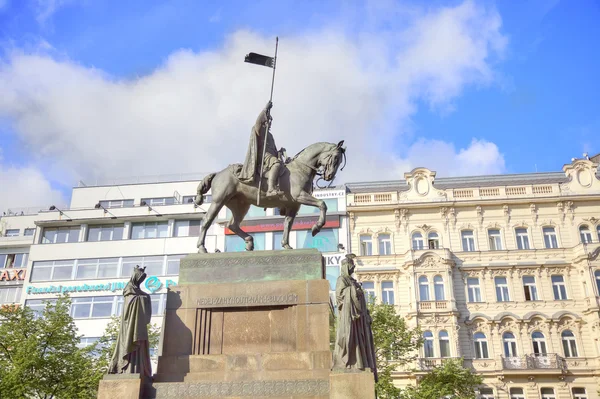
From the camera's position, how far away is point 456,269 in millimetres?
46406

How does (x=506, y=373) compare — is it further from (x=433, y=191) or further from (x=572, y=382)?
(x=433, y=191)

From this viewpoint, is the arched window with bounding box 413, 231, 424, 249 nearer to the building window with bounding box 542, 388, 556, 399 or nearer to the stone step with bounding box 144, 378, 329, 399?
the building window with bounding box 542, 388, 556, 399

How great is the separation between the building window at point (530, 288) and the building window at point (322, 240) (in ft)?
48.9

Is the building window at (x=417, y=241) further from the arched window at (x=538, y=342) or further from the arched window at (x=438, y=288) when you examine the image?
the arched window at (x=538, y=342)

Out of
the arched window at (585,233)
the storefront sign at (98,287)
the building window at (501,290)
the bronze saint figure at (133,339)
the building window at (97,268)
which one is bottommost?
the bronze saint figure at (133,339)

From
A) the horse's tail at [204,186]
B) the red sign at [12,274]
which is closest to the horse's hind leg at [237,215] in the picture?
the horse's tail at [204,186]

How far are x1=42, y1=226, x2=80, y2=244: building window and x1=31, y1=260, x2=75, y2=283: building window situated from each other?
2339mm

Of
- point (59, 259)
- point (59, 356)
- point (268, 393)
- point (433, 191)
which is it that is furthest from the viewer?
point (59, 259)

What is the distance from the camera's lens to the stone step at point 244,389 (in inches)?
445

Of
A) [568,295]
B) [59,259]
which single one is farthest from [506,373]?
[59,259]

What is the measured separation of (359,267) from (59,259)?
26963mm

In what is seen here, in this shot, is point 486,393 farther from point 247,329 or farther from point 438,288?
point 247,329

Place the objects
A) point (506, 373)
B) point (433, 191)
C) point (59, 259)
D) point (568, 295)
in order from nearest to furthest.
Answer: point (506, 373), point (568, 295), point (433, 191), point (59, 259)

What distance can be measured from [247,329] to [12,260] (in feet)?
172
